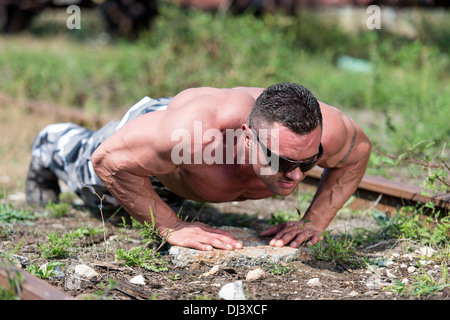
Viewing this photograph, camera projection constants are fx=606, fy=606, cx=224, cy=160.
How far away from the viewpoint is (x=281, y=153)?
297 cm

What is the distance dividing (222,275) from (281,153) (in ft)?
2.42

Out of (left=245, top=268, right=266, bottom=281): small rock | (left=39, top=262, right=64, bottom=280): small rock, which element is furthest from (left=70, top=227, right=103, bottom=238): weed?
(left=245, top=268, right=266, bottom=281): small rock

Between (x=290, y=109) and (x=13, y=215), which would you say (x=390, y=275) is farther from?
(x=13, y=215)

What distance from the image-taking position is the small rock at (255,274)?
3105 mm

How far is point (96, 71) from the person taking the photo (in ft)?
26.4

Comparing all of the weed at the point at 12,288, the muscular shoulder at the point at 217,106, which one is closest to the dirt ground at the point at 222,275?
the weed at the point at 12,288

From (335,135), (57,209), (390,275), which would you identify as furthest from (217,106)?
(57,209)

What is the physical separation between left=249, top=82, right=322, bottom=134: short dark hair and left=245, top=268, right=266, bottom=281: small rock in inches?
29.2

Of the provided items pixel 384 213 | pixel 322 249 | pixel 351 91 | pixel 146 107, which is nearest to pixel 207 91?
pixel 146 107

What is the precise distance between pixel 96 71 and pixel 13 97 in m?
1.11

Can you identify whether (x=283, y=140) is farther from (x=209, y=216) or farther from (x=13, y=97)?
(x=13, y=97)

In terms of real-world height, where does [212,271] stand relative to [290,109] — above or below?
below

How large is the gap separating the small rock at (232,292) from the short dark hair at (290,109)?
0.78 metres
